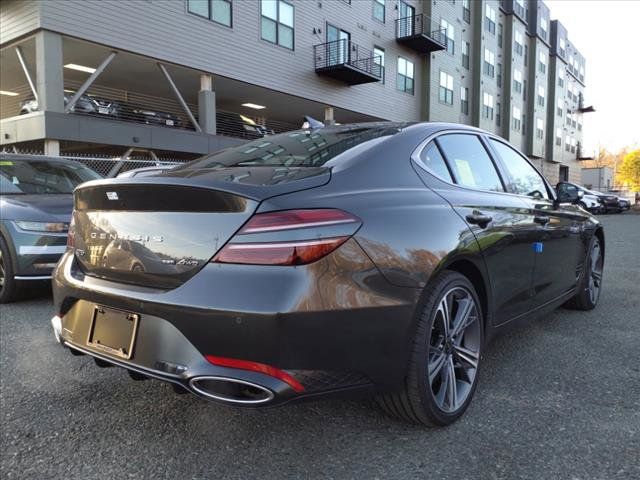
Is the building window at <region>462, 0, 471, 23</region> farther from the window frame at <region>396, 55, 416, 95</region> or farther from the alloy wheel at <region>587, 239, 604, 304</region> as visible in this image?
the alloy wheel at <region>587, 239, 604, 304</region>

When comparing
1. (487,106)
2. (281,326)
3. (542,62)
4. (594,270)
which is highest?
(542,62)

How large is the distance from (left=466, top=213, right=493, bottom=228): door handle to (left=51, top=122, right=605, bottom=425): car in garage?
0.04ft

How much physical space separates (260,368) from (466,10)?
33.9m

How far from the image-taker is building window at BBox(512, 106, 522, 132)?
126 ft

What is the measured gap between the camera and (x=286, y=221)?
6.64ft

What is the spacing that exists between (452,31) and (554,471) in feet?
101

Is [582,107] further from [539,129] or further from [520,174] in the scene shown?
[520,174]

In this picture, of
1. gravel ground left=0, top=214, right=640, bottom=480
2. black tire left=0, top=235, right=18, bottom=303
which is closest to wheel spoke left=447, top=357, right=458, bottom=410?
gravel ground left=0, top=214, right=640, bottom=480

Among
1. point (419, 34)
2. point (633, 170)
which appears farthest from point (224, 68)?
point (633, 170)

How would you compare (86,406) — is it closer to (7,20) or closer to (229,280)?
(229,280)

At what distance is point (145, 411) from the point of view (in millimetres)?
2768

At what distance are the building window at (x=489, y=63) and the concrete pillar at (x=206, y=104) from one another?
22276mm

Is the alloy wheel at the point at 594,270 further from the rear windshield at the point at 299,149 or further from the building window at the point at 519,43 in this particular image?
the building window at the point at 519,43

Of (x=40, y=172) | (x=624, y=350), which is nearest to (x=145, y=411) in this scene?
(x=624, y=350)
